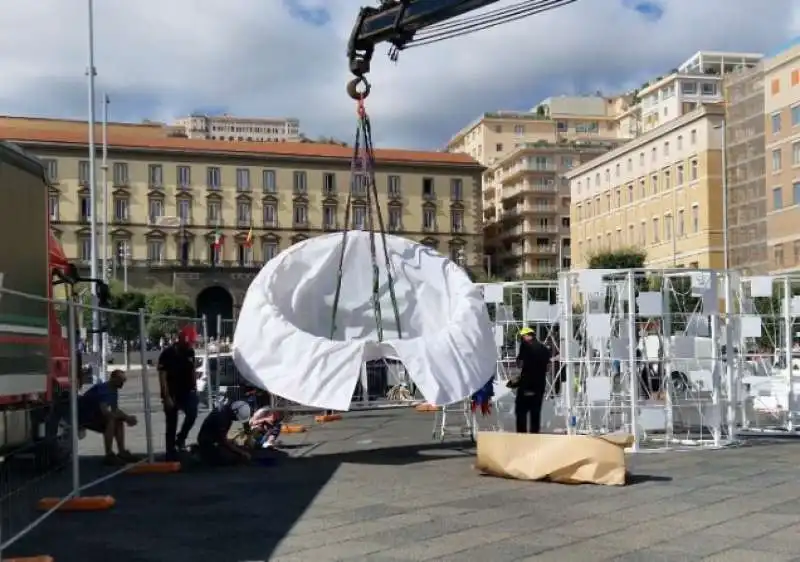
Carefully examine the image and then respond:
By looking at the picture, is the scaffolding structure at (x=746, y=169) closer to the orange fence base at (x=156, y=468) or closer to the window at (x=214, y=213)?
the orange fence base at (x=156, y=468)

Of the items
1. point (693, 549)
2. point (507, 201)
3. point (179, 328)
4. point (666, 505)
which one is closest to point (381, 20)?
point (179, 328)

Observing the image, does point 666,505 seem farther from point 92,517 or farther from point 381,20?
point 381,20

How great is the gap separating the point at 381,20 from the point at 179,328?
230 inches

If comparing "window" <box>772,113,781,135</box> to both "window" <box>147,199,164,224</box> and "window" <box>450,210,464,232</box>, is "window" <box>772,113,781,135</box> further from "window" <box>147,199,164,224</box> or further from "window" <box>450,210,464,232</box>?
"window" <box>147,199,164,224</box>

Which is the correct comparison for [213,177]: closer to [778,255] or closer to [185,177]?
[185,177]

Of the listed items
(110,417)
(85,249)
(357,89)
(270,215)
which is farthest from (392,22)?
(270,215)

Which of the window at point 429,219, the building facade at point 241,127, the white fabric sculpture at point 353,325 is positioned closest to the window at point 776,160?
the white fabric sculpture at point 353,325

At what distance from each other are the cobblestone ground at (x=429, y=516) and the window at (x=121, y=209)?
92.5 m

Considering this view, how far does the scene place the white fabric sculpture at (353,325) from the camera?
14102mm

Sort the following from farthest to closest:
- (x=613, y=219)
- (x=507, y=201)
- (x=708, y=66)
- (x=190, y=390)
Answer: (x=708, y=66) < (x=507, y=201) < (x=613, y=219) < (x=190, y=390)

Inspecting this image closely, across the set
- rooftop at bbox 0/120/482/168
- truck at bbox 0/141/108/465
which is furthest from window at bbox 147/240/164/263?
truck at bbox 0/141/108/465

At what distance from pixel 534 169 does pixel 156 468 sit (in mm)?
98536

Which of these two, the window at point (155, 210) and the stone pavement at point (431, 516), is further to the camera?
the window at point (155, 210)

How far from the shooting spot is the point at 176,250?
340ft
